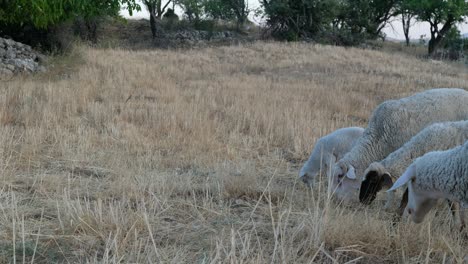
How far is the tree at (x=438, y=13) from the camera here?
111ft

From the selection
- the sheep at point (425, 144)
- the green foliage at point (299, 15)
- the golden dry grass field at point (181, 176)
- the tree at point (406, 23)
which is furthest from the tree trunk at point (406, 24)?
the sheep at point (425, 144)

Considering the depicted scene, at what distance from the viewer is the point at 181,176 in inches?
203

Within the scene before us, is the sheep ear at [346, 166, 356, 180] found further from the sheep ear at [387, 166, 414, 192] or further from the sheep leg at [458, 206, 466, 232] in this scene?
the sheep leg at [458, 206, 466, 232]

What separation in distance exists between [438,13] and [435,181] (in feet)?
116

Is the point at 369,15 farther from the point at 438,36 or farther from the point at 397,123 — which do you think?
the point at 397,123

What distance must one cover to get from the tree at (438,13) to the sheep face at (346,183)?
102 feet

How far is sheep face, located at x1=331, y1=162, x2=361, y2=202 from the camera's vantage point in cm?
474

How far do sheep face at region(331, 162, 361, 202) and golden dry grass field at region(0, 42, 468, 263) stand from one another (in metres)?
0.23

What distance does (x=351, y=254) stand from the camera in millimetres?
3256

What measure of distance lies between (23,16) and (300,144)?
8879 mm

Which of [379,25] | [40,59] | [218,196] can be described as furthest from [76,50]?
[379,25]

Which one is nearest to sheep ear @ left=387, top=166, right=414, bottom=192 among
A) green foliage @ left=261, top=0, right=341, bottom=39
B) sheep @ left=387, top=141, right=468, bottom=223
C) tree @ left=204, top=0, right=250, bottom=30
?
sheep @ left=387, top=141, right=468, bottom=223

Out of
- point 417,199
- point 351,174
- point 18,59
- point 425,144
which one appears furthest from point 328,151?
point 18,59

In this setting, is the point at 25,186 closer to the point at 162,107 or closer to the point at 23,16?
the point at 162,107
